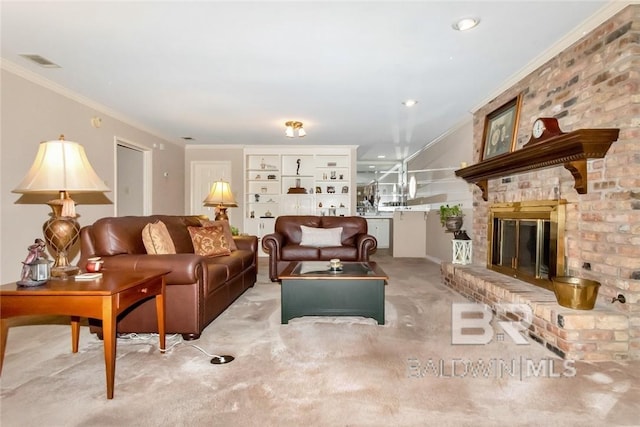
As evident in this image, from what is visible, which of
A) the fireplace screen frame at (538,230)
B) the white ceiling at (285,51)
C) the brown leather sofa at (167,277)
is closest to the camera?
the white ceiling at (285,51)

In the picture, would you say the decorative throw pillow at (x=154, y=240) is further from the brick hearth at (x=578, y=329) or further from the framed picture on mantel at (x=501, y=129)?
the framed picture on mantel at (x=501, y=129)

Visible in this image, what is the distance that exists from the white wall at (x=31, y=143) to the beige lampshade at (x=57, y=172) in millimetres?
1747

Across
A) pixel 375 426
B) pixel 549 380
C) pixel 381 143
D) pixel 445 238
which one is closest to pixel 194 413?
pixel 375 426

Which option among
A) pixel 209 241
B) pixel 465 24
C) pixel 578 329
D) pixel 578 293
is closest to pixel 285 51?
pixel 465 24

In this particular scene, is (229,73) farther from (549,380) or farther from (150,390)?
(549,380)

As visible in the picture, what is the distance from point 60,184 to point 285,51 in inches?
79.6

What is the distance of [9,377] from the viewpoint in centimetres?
204

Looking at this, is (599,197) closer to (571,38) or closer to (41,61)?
(571,38)

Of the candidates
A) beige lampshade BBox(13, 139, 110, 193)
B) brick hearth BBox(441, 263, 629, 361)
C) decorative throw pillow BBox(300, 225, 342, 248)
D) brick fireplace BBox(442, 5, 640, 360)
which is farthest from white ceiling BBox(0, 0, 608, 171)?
brick hearth BBox(441, 263, 629, 361)

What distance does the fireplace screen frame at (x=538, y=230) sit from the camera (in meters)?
2.89

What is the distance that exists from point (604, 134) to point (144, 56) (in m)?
3.70

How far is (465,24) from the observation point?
8.60 ft

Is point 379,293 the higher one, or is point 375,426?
point 379,293

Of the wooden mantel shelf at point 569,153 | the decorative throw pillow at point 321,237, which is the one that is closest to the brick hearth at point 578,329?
the wooden mantel shelf at point 569,153
